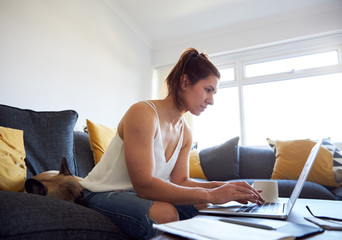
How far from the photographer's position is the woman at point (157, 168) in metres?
0.71

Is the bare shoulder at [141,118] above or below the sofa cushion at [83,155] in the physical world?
above

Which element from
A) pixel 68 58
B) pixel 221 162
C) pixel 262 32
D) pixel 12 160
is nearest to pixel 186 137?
pixel 12 160

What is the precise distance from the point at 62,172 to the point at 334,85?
3408 millimetres

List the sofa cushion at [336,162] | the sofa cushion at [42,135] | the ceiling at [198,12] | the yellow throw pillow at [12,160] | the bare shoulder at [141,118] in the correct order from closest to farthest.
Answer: the bare shoulder at [141,118] → the yellow throw pillow at [12,160] → the sofa cushion at [42,135] → the sofa cushion at [336,162] → the ceiling at [198,12]

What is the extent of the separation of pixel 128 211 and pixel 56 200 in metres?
0.23

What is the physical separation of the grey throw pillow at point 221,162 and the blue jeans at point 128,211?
1662 millimetres

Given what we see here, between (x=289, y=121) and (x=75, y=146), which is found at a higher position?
(x=289, y=121)

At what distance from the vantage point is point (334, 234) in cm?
45

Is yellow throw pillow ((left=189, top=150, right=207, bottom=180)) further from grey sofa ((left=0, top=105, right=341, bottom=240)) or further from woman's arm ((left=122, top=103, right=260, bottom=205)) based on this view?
woman's arm ((left=122, top=103, right=260, bottom=205))

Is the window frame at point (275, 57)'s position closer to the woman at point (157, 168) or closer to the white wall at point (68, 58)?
the white wall at point (68, 58)

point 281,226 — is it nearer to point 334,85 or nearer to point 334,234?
point 334,234

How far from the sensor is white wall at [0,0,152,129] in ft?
6.23

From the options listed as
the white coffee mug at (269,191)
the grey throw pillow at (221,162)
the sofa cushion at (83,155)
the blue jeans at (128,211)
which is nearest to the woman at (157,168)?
the blue jeans at (128,211)

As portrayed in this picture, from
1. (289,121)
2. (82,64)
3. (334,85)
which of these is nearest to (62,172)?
(82,64)
